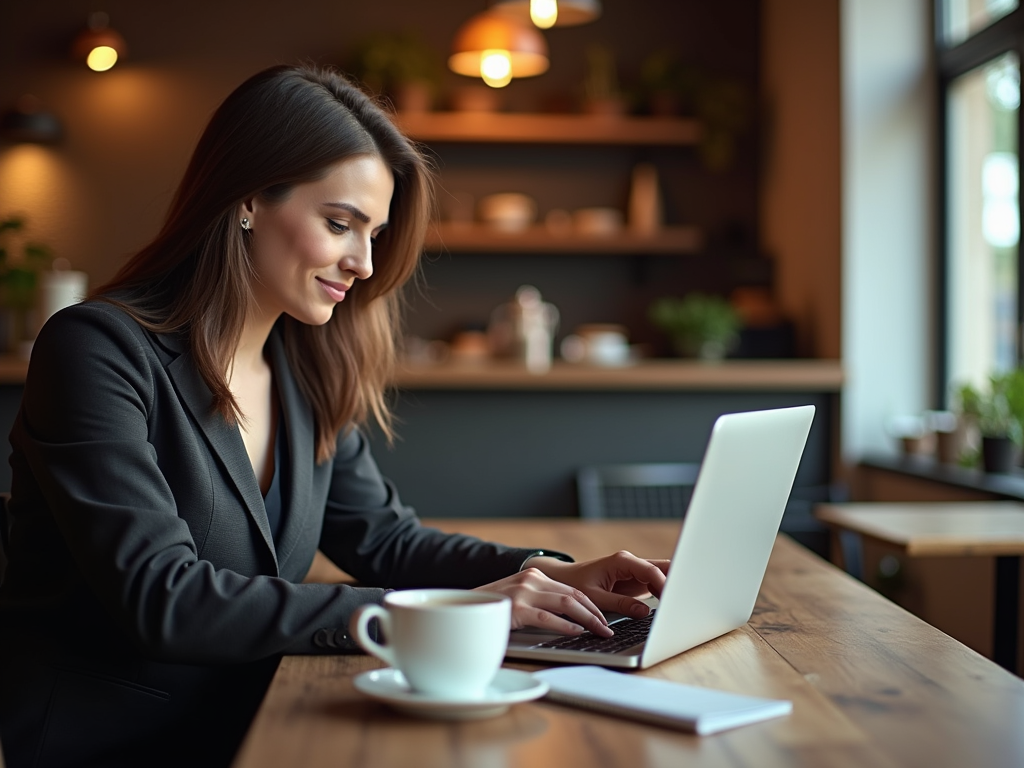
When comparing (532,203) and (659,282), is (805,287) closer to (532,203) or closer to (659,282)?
(659,282)

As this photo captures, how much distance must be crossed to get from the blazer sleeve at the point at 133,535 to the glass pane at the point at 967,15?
3.22 metres

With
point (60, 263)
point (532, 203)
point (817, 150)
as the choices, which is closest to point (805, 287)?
point (817, 150)

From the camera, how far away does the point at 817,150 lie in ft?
14.8

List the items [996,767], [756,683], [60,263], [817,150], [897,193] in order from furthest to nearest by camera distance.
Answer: [60,263]
[817,150]
[897,193]
[756,683]
[996,767]

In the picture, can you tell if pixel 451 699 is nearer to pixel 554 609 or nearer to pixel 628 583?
pixel 554 609

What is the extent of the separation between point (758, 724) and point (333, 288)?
2.90ft

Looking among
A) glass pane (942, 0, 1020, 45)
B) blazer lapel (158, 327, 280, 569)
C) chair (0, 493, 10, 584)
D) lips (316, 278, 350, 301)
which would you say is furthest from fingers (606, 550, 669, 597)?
glass pane (942, 0, 1020, 45)

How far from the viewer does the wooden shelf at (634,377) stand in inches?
146

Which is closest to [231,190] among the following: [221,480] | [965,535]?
[221,480]

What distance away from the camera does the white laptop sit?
1.01 m

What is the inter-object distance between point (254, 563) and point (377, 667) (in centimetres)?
37

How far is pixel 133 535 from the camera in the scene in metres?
1.13

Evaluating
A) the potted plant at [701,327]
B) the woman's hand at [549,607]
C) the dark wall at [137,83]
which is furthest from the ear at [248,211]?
the dark wall at [137,83]

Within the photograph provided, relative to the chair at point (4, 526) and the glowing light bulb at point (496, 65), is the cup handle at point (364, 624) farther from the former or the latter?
the glowing light bulb at point (496, 65)
